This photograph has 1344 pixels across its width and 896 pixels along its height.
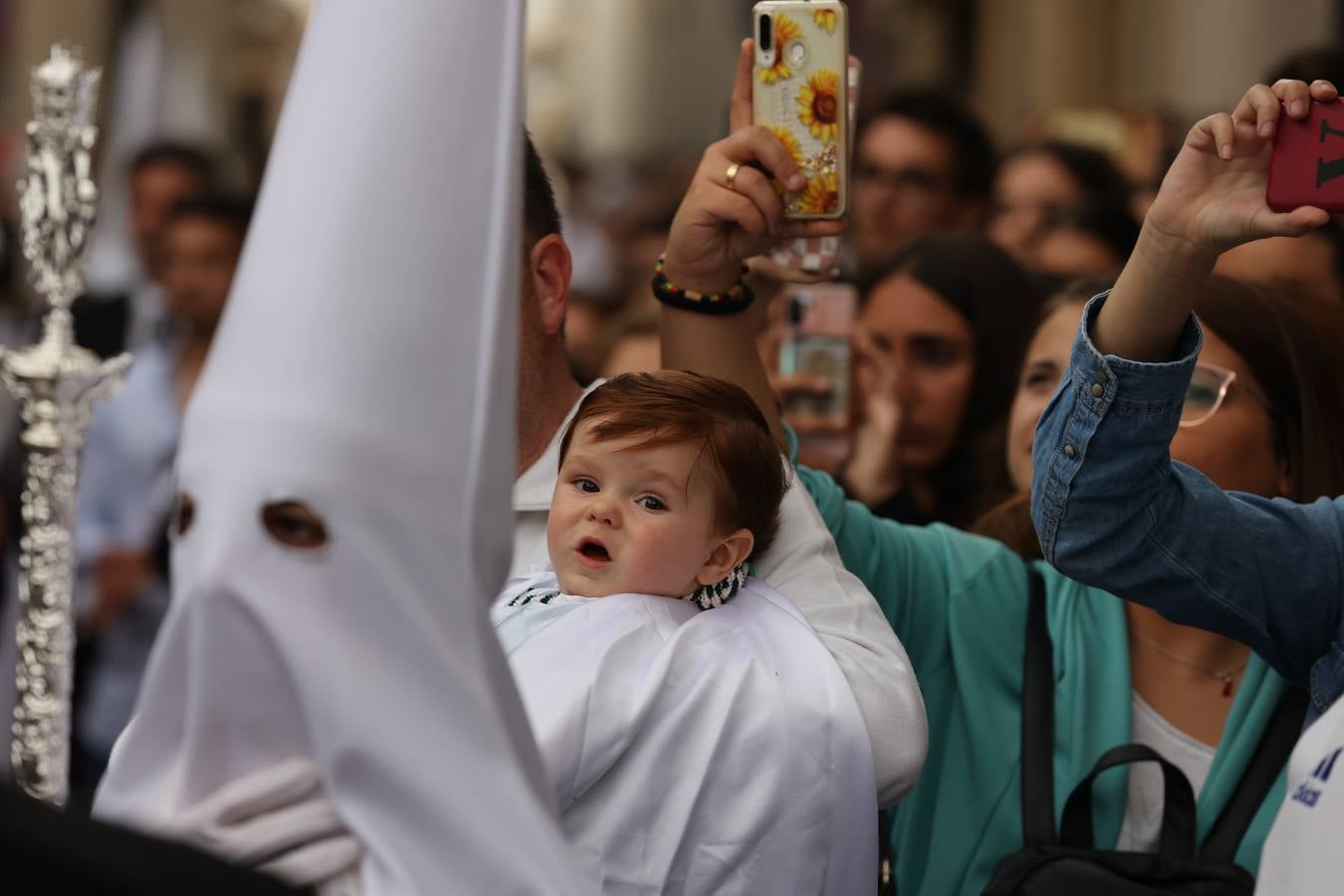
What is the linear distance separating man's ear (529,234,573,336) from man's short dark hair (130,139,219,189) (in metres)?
5.32

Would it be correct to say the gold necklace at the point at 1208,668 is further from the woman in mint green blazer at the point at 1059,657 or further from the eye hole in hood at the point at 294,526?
the eye hole in hood at the point at 294,526

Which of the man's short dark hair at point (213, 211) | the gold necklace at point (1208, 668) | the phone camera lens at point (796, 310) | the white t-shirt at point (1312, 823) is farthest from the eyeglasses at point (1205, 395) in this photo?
the man's short dark hair at point (213, 211)

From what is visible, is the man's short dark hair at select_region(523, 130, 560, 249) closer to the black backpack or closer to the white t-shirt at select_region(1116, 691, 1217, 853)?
the black backpack

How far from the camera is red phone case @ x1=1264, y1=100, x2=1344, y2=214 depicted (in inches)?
90.5

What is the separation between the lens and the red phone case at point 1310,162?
2299 millimetres

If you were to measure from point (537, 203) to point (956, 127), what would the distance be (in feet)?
12.7

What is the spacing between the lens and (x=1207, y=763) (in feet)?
9.86

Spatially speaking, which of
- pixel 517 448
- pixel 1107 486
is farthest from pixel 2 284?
pixel 1107 486

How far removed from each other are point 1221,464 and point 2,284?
806 cm

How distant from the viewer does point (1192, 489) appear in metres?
2.55

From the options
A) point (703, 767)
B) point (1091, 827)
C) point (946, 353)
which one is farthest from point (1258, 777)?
point (946, 353)

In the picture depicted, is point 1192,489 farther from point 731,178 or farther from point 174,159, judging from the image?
point 174,159

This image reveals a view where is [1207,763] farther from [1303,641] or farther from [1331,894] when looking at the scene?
[1331,894]

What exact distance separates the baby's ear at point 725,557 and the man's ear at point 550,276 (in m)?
0.46
